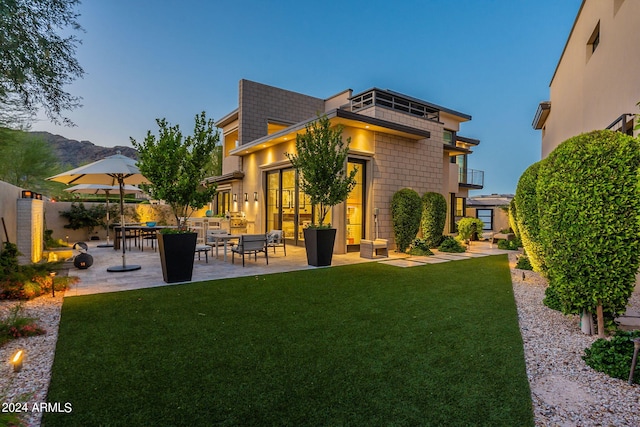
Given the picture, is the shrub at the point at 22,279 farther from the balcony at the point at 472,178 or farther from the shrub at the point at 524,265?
the balcony at the point at 472,178

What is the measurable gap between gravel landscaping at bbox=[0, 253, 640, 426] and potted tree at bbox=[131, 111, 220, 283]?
2.16 metres

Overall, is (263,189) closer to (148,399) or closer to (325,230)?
(325,230)

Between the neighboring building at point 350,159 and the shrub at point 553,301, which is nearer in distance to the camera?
the shrub at point 553,301

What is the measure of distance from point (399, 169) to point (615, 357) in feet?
30.0

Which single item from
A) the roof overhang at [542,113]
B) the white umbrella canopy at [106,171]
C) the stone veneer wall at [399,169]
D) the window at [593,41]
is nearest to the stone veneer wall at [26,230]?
the white umbrella canopy at [106,171]

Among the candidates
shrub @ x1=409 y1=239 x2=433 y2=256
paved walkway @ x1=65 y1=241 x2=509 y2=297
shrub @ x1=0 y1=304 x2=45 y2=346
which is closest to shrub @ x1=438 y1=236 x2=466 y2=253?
paved walkway @ x1=65 y1=241 x2=509 y2=297

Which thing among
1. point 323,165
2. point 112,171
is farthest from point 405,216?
point 112,171

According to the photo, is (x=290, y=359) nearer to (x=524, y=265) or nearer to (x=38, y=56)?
(x=38, y=56)

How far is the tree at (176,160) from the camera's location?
20.6 feet

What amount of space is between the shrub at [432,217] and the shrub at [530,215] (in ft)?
18.1

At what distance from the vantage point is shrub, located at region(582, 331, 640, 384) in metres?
2.77

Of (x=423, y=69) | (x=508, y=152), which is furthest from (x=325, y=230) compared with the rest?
(x=508, y=152)

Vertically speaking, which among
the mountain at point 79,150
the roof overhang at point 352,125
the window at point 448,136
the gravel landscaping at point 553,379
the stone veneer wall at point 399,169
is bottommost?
the gravel landscaping at point 553,379

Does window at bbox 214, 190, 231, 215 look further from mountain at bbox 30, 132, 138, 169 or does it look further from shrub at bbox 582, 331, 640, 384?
mountain at bbox 30, 132, 138, 169
